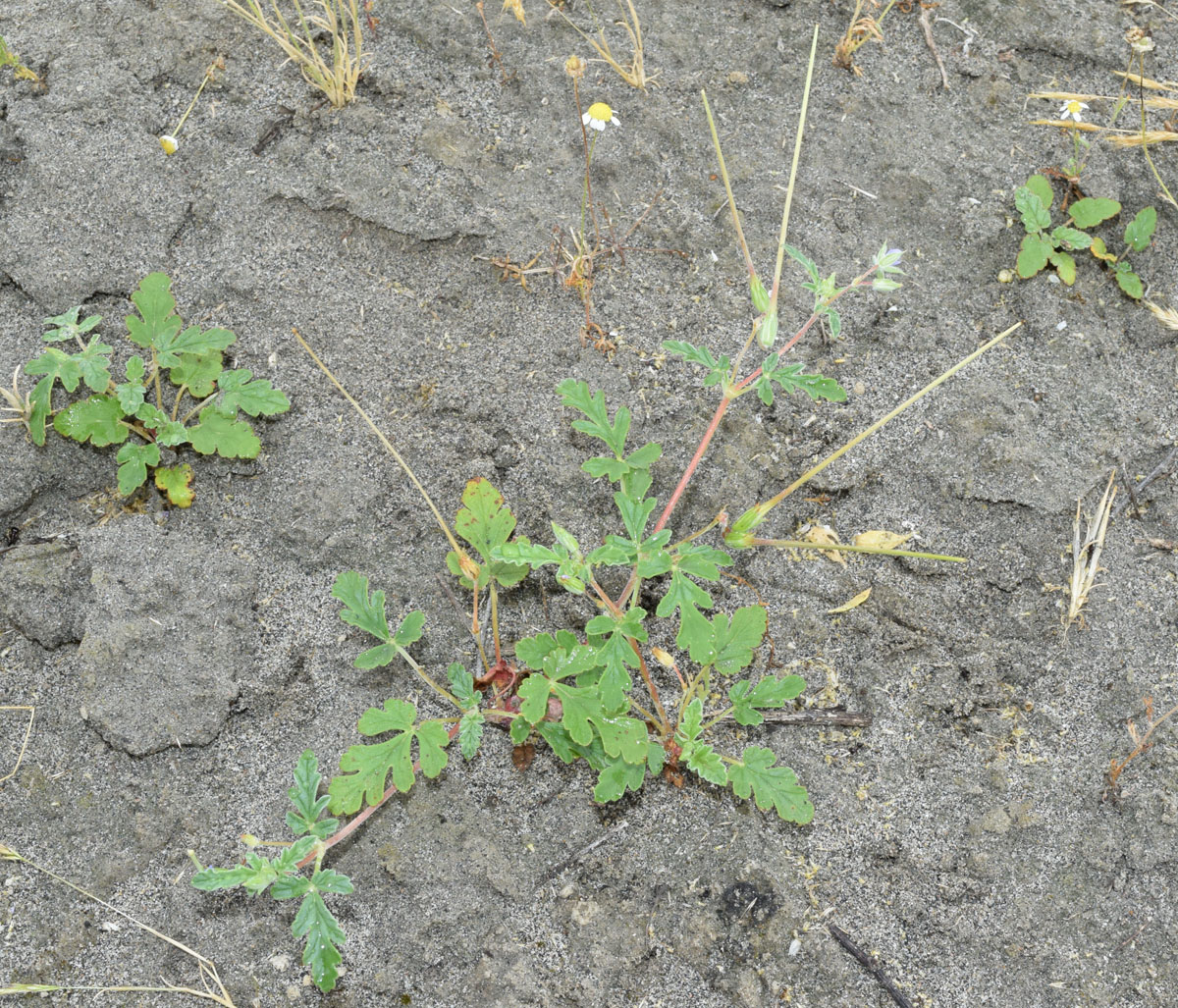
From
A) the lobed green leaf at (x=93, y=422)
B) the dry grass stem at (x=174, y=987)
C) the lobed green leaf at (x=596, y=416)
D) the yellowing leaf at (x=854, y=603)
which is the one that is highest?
the lobed green leaf at (x=596, y=416)

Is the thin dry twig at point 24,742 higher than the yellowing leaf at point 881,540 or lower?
lower

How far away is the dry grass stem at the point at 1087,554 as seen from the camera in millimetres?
2299

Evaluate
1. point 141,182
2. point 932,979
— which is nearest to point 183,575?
point 141,182

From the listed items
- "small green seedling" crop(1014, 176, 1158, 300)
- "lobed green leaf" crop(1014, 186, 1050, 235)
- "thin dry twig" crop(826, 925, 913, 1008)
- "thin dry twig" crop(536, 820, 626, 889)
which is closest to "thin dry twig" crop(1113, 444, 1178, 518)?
"small green seedling" crop(1014, 176, 1158, 300)

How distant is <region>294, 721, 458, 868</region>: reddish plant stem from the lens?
194cm

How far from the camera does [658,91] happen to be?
2891 mm

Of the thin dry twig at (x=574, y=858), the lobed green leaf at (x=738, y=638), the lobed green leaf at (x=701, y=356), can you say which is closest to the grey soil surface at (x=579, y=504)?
the thin dry twig at (x=574, y=858)

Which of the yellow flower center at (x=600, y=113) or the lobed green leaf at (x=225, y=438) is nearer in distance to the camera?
the lobed green leaf at (x=225, y=438)

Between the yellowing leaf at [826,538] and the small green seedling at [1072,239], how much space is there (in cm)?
99

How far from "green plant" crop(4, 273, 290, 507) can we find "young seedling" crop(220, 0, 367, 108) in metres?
0.81

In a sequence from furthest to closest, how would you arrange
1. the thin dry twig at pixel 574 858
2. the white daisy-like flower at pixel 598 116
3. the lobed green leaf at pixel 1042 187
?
the lobed green leaf at pixel 1042 187, the white daisy-like flower at pixel 598 116, the thin dry twig at pixel 574 858

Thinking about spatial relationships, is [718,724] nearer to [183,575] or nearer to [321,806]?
[321,806]

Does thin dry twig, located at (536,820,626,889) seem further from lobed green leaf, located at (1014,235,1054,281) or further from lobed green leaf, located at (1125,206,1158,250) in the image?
lobed green leaf, located at (1125,206,1158,250)

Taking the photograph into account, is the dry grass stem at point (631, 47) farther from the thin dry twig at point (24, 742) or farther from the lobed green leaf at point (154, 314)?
the thin dry twig at point (24, 742)
